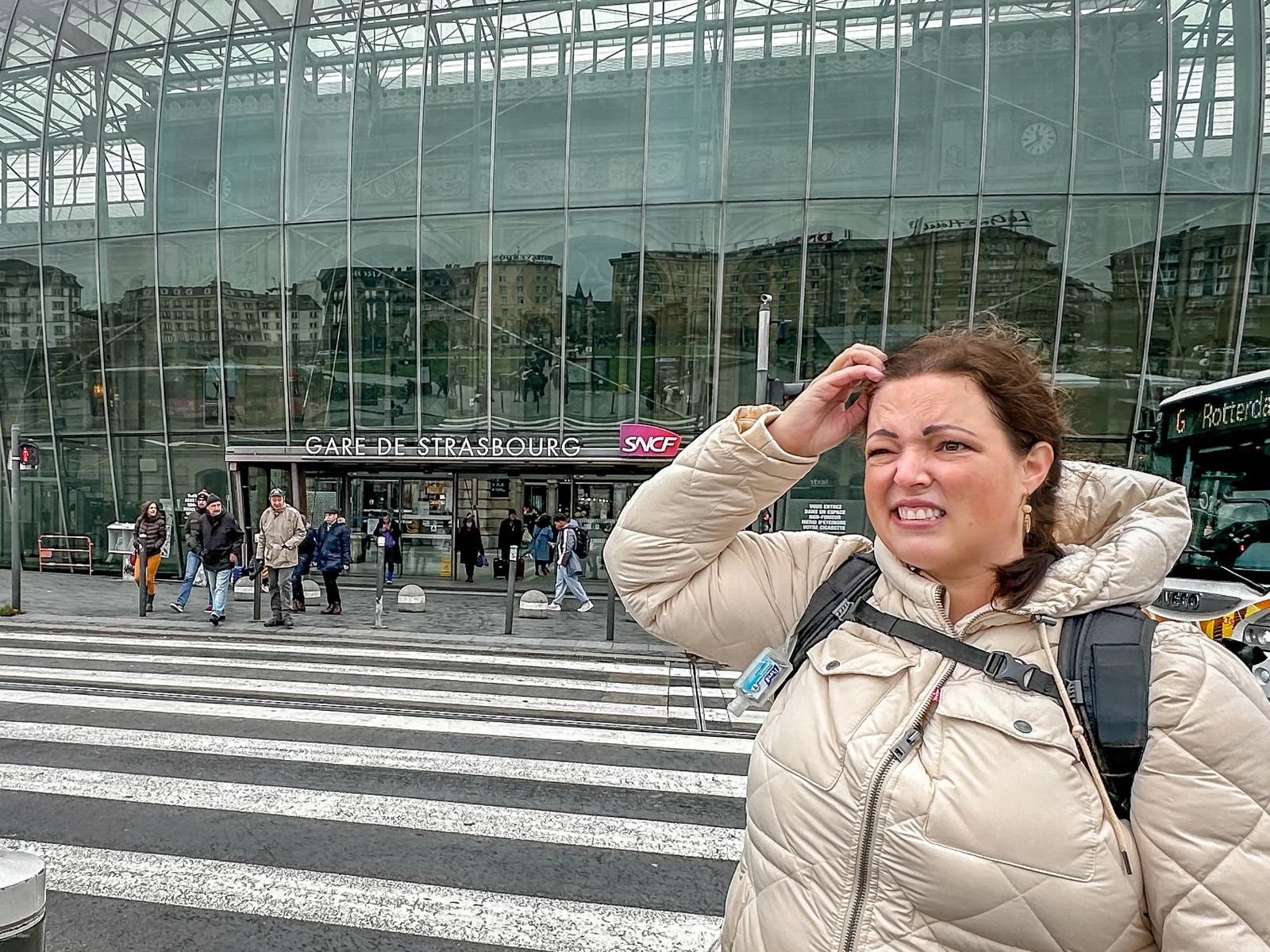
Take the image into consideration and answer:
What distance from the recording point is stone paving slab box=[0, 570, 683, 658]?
10.3 metres

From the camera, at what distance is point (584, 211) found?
15.7m

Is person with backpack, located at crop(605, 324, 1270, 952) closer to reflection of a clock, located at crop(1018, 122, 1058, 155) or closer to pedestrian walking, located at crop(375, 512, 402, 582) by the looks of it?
pedestrian walking, located at crop(375, 512, 402, 582)

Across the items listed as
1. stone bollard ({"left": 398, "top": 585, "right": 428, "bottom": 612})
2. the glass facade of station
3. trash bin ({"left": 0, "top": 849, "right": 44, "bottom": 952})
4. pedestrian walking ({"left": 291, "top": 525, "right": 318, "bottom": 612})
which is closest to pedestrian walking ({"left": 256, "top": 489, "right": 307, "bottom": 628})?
pedestrian walking ({"left": 291, "top": 525, "right": 318, "bottom": 612})

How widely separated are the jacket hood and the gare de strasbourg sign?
41.6 ft

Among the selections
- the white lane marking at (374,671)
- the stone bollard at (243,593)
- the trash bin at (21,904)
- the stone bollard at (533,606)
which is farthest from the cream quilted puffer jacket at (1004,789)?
the stone bollard at (243,593)

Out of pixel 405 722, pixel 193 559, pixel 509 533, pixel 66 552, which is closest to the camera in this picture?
pixel 405 722

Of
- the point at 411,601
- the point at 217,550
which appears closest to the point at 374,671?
the point at 411,601

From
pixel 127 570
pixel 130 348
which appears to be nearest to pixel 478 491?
pixel 127 570

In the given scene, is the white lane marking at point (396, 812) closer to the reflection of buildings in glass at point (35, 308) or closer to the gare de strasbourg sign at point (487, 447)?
the gare de strasbourg sign at point (487, 447)

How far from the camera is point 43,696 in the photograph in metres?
6.99

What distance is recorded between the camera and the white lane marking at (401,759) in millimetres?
5141

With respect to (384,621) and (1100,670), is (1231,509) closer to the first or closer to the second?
(1100,670)

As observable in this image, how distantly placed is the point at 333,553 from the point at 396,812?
8245 millimetres

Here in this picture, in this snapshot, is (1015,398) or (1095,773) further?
(1015,398)
